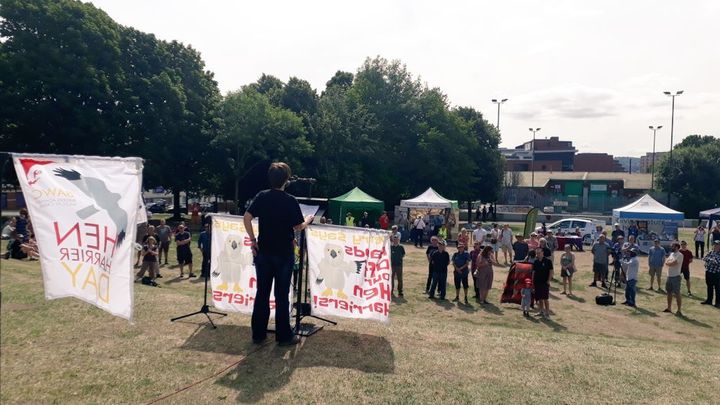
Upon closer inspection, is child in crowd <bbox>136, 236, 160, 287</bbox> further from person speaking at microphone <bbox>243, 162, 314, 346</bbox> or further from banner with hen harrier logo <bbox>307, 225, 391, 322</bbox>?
person speaking at microphone <bbox>243, 162, 314, 346</bbox>

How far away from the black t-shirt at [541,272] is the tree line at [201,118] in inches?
1035

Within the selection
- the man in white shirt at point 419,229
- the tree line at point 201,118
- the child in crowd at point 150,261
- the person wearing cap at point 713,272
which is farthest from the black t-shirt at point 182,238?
the tree line at point 201,118

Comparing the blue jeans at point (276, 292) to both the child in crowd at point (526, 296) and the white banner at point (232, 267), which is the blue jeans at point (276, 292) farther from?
the child in crowd at point (526, 296)

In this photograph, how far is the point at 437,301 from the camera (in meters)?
15.0

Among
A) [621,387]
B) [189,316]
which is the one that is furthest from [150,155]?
[621,387]

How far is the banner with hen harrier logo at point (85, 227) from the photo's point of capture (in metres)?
5.14

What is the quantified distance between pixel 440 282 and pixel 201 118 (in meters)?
28.7

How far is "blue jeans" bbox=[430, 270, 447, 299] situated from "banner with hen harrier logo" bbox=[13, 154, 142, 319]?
11.0 meters

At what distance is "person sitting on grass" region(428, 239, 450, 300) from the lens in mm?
14781

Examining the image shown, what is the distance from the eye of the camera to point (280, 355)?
6.53m

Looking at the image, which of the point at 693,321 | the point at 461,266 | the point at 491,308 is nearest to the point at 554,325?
the point at 491,308

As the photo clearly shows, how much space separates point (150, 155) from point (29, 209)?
103 ft

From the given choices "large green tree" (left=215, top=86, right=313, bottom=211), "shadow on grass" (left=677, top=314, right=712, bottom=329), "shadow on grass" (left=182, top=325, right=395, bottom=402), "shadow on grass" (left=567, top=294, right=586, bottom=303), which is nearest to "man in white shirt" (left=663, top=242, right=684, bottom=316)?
"shadow on grass" (left=677, top=314, right=712, bottom=329)

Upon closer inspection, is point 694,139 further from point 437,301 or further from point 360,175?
point 437,301
